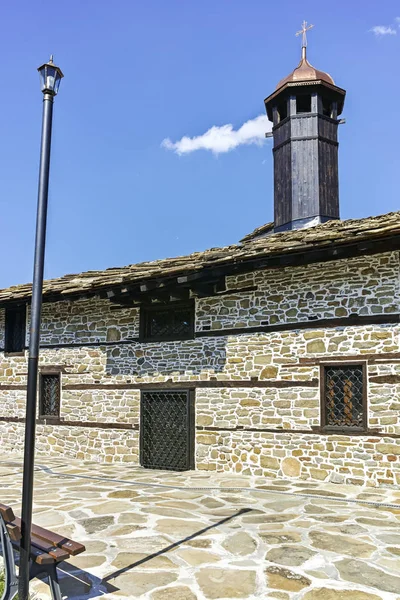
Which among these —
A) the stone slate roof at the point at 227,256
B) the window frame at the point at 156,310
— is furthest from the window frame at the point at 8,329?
the window frame at the point at 156,310

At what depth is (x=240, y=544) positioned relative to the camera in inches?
193

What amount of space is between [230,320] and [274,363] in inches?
44.4

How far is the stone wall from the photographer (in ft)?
24.9

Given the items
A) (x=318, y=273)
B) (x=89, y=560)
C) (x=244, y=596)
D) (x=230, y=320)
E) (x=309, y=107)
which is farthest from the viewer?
(x=309, y=107)

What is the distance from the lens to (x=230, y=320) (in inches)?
354

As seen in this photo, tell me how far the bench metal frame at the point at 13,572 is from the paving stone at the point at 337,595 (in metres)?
1.77

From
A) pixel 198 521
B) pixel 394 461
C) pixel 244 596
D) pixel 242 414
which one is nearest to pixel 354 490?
pixel 394 461

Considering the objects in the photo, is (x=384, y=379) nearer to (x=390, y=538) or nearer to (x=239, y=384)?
(x=239, y=384)

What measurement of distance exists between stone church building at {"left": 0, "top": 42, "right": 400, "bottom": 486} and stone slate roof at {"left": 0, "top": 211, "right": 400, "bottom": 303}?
0.11 ft

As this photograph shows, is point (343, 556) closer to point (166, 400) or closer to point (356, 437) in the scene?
point (356, 437)

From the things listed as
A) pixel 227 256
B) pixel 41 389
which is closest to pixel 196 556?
pixel 227 256

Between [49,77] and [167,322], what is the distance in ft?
20.6

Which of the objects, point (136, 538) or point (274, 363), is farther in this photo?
point (274, 363)

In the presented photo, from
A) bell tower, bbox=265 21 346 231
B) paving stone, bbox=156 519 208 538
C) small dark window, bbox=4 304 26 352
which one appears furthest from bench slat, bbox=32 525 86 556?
bell tower, bbox=265 21 346 231
